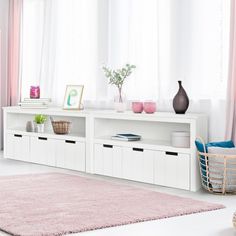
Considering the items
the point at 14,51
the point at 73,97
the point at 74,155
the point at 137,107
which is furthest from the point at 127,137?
the point at 14,51

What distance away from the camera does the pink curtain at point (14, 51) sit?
22.4ft

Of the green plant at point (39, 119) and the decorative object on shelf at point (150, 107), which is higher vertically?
the decorative object on shelf at point (150, 107)

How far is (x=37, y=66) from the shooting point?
21.6ft

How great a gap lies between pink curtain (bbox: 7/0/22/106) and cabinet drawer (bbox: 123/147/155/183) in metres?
2.51

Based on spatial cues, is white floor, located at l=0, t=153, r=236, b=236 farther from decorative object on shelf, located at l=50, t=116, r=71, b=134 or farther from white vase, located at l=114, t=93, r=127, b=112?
decorative object on shelf, located at l=50, t=116, r=71, b=134

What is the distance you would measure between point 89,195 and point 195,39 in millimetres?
1720

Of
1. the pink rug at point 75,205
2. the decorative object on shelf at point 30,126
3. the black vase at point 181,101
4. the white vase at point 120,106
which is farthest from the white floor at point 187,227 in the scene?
the decorative object on shelf at point 30,126

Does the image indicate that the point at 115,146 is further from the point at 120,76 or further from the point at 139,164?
the point at 120,76

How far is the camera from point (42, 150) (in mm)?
5734

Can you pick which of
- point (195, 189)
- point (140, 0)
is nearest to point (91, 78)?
point (140, 0)

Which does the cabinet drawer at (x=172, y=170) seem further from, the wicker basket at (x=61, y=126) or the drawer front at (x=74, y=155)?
the wicker basket at (x=61, y=126)

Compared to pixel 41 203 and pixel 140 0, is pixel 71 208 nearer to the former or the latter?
pixel 41 203

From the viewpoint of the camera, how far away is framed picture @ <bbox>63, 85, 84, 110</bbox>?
5699 mm

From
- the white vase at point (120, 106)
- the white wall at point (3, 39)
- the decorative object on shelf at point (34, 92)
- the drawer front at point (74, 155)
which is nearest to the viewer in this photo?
the white vase at point (120, 106)
